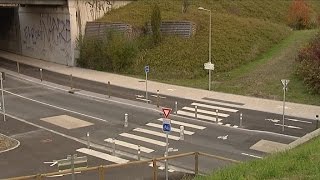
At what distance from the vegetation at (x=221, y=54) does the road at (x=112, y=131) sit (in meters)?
8.10

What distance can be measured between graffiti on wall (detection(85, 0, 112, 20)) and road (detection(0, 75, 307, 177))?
1902 cm

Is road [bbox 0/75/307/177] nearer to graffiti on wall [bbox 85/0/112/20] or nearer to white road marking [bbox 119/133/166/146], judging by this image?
white road marking [bbox 119/133/166/146]

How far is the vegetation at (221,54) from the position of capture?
37.1 meters

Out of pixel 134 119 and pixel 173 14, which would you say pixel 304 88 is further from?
pixel 173 14

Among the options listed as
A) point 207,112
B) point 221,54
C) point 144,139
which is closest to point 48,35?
point 221,54

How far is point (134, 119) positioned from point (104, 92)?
841 cm

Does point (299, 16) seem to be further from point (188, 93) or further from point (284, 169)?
point (284, 169)

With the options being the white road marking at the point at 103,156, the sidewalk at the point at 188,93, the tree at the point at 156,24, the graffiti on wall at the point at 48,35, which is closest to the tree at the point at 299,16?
the tree at the point at 156,24

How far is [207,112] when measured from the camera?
96.3 feet

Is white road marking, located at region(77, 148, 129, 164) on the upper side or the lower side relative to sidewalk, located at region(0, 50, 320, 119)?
lower

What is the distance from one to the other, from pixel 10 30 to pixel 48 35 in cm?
983

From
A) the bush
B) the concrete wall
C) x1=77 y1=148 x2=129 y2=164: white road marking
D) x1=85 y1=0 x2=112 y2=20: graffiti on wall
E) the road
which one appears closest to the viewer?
x1=77 y1=148 x2=129 y2=164: white road marking

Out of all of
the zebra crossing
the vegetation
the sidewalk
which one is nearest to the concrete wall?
the sidewalk

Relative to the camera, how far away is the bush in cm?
3322
